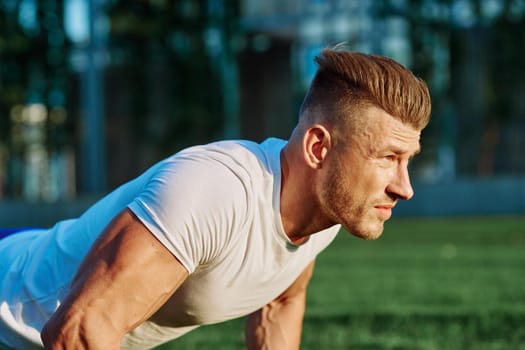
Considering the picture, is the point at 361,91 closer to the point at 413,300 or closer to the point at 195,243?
the point at 195,243

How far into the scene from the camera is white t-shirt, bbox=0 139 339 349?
2639mm

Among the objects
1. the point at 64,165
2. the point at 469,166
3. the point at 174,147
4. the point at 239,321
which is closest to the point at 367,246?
the point at 239,321

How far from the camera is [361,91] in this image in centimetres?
278

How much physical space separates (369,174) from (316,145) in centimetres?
18

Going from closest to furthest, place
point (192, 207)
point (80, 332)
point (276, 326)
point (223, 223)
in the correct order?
point (80, 332)
point (192, 207)
point (223, 223)
point (276, 326)

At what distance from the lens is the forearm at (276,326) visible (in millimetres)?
3754

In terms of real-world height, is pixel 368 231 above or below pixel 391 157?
below

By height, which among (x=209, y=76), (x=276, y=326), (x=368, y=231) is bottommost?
(x=209, y=76)

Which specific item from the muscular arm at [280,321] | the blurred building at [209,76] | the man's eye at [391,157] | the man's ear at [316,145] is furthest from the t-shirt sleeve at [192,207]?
the blurred building at [209,76]

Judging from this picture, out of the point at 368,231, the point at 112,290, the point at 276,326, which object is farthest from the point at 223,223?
the point at 276,326

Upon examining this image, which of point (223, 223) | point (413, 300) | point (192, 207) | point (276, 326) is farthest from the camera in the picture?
point (413, 300)

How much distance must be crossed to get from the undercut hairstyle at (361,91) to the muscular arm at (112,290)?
0.65 meters

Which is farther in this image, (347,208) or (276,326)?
(276,326)

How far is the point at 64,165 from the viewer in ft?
128
